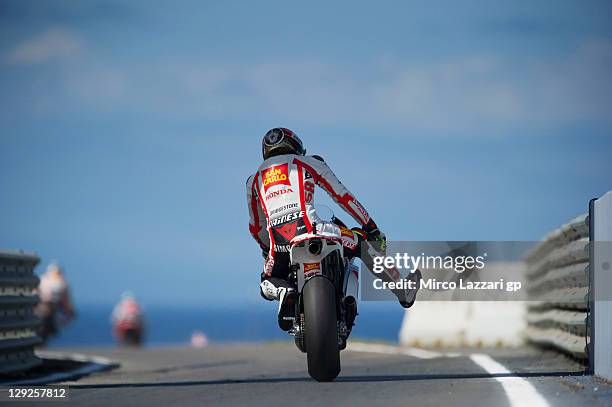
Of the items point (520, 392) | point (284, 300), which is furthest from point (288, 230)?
point (520, 392)

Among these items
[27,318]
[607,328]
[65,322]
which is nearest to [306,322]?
[607,328]

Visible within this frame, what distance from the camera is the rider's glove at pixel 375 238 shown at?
9.73m

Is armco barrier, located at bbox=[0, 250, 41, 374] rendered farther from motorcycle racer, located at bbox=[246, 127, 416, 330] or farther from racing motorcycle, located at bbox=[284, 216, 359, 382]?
racing motorcycle, located at bbox=[284, 216, 359, 382]

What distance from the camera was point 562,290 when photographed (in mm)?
12891

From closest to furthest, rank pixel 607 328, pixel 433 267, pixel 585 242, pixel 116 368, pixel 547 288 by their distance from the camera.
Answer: pixel 607 328 → pixel 585 242 → pixel 433 267 → pixel 547 288 → pixel 116 368

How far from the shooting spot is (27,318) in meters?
13.4

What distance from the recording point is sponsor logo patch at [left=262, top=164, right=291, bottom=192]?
381 inches

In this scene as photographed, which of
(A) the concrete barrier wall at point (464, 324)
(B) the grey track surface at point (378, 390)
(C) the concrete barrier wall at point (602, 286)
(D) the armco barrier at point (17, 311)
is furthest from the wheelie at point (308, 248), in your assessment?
(A) the concrete barrier wall at point (464, 324)

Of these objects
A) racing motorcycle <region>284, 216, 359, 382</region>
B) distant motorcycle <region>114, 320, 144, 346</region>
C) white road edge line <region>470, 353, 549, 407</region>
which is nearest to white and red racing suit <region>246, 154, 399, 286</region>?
racing motorcycle <region>284, 216, 359, 382</region>

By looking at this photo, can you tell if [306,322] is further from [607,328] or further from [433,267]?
[433,267]

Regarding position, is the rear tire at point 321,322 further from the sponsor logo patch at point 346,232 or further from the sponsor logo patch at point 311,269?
the sponsor logo patch at point 346,232

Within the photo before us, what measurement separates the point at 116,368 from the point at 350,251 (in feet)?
26.9

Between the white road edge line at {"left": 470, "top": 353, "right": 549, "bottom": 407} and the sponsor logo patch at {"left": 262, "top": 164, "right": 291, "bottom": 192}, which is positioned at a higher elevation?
the sponsor logo patch at {"left": 262, "top": 164, "right": 291, "bottom": 192}

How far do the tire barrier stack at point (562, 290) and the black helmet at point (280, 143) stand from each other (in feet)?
9.21
